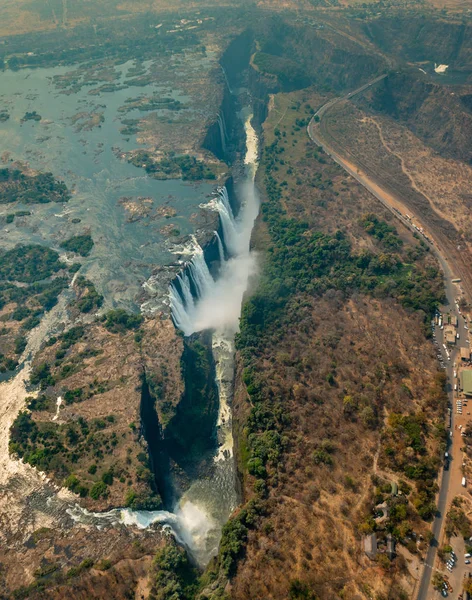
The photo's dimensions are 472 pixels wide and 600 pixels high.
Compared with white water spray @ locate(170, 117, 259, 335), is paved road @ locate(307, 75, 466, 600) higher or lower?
higher

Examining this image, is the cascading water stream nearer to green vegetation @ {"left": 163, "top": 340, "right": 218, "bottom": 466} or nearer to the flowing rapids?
the flowing rapids

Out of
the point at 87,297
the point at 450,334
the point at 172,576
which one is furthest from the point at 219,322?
the point at 172,576

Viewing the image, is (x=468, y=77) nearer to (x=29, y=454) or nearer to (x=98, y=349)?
(x=98, y=349)

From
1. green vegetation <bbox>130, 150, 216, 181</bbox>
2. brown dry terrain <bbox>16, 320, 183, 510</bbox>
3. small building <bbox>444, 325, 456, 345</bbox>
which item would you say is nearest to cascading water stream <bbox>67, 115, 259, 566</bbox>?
brown dry terrain <bbox>16, 320, 183, 510</bbox>

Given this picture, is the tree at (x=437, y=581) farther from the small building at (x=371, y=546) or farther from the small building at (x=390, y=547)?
the small building at (x=371, y=546)

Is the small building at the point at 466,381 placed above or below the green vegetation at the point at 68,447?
above

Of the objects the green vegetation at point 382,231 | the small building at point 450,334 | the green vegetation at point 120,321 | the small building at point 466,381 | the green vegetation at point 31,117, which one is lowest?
the green vegetation at point 120,321

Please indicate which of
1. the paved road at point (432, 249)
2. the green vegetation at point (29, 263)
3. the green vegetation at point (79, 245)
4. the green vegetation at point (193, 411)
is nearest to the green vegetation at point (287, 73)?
the paved road at point (432, 249)

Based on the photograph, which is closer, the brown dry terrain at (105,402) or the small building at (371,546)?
the small building at (371,546)
